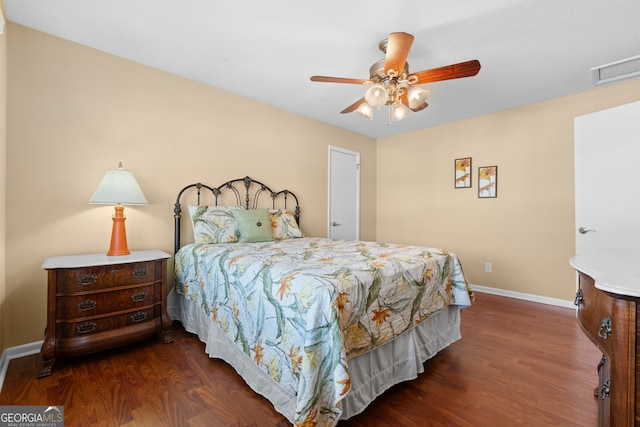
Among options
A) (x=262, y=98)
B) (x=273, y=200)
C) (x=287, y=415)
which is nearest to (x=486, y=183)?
(x=273, y=200)

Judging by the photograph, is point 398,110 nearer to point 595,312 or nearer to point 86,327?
point 595,312

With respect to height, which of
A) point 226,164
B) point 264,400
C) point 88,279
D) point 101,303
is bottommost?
point 264,400

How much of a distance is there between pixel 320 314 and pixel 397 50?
5.58ft

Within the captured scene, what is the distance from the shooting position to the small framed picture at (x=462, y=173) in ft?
12.8

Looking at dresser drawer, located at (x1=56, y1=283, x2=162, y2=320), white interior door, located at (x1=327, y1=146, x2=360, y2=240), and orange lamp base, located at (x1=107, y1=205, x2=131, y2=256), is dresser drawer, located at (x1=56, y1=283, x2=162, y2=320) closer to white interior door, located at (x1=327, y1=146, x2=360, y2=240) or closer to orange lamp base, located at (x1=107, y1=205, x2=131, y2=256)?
orange lamp base, located at (x1=107, y1=205, x2=131, y2=256)

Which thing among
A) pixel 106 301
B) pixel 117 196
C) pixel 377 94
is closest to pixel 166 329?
pixel 106 301

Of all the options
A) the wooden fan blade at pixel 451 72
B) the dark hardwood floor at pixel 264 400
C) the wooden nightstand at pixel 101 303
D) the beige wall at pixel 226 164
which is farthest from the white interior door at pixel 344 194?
the wooden nightstand at pixel 101 303

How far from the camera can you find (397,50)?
179 centimetres

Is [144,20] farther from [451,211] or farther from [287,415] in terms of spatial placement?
[451,211]

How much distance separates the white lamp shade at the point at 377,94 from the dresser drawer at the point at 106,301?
222 centimetres

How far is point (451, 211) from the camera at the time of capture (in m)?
4.08

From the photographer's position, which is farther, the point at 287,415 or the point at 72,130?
the point at 72,130

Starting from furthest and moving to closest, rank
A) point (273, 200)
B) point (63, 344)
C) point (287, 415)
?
1. point (273, 200)
2. point (63, 344)
3. point (287, 415)

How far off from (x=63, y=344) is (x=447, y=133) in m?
4.75
